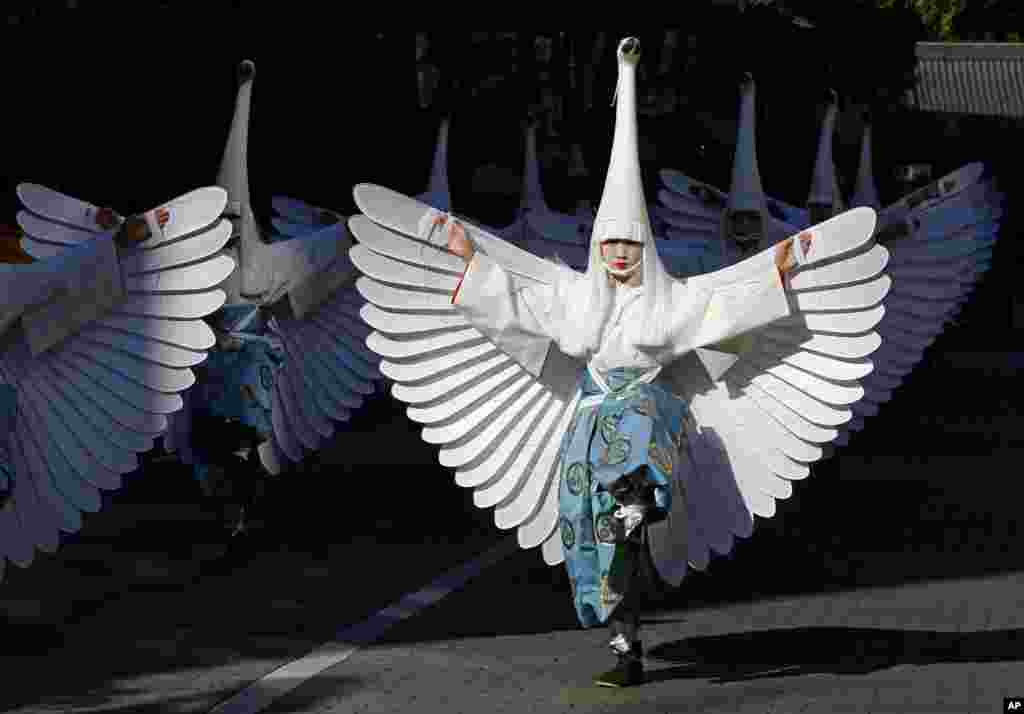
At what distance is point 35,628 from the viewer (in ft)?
35.8

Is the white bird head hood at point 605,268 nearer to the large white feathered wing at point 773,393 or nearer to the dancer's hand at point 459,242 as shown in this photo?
the large white feathered wing at point 773,393

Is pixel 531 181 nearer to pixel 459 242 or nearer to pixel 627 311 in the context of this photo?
pixel 459 242

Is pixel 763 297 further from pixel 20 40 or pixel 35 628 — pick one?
pixel 20 40

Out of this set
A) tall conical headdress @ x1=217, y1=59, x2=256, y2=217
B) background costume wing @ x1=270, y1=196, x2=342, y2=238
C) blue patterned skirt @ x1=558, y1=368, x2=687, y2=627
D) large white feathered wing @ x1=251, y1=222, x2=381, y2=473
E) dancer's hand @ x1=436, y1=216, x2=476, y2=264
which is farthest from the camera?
background costume wing @ x1=270, y1=196, x2=342, y2=238

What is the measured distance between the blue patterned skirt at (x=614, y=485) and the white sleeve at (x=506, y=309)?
1.45 feet

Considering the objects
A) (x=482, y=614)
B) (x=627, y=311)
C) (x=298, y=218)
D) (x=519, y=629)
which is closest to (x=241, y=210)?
(x=298, y=218)

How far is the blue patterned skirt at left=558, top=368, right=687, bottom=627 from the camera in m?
9.19

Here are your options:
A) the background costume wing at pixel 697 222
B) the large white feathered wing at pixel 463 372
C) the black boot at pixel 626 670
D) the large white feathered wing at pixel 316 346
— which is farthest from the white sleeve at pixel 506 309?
the background costume wing at pixel 697 222

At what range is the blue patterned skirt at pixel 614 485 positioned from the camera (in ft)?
30.1

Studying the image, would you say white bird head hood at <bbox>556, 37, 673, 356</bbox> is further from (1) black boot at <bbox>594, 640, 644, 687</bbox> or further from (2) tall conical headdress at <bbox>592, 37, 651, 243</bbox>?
(1) black boot at <bbox>594, 640, 644, 687</bbox>

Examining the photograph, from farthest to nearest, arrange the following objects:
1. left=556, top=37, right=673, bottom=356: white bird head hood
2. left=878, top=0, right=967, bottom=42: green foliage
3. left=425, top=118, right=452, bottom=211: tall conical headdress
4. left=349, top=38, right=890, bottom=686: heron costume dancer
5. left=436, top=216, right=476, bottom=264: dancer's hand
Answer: left=878, top=0, right=967, bottom=42: green foliage
left=425, top=118, right=452, bottom=211: tall conical headdress
left=436, top=216, right=476, bottom=264: dancer's hand
left=556, top=37, right=673, bottom=356: white bird head hood
left=349, top=38, right=890, bottom=686: heron costume dancer

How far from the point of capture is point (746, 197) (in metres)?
15.1

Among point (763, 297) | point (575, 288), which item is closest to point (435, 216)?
point (575, 288)

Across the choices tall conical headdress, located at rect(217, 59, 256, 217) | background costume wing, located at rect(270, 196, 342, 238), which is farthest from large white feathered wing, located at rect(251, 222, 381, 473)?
background costume wing, located at rect(270, 196, 342, 238)
